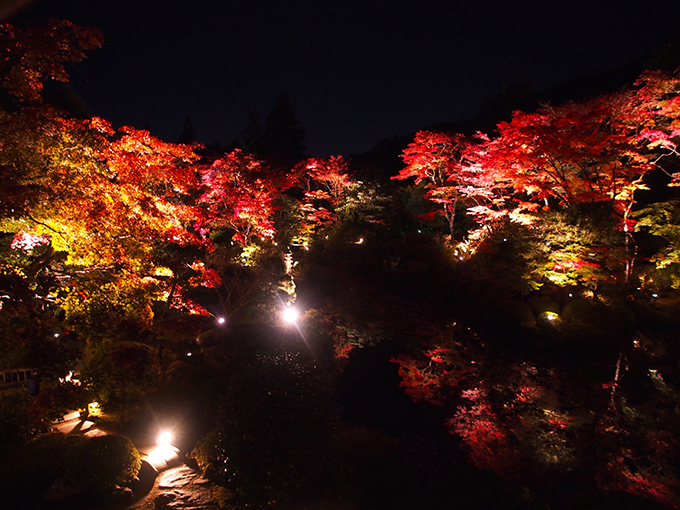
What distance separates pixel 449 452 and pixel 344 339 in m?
5.51

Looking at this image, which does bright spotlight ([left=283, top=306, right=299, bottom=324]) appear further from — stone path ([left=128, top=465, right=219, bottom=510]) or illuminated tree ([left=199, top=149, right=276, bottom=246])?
stone path ([left=128, top=465, right=219, bottom=510])

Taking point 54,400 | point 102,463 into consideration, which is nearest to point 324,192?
point 54,400

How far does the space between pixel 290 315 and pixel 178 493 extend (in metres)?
6.65

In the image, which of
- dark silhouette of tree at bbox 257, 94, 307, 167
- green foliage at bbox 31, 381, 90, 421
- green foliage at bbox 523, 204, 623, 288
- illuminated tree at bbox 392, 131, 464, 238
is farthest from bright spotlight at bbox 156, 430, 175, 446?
dark silhouette of tree at bbox 257, 94, 307, 167

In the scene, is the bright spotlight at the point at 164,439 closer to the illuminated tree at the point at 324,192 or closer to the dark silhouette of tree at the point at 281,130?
the illuminated tree at the point at 324,192

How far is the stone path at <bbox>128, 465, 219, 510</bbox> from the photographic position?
170 inches

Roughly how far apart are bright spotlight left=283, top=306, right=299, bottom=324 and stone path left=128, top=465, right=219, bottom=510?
5.98 meters

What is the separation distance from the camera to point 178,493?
4.57 m

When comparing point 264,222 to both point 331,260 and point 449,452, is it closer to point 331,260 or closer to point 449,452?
point 331,260

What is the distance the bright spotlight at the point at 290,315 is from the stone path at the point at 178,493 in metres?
5.98

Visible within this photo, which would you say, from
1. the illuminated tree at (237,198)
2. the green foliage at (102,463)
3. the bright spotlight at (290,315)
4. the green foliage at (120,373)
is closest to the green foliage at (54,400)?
the green foliage at (120,373)

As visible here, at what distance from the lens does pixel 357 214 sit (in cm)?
1742

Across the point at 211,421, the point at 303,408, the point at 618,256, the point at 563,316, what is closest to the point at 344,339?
the point at 211,421

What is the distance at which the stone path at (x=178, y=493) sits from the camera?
432cm
